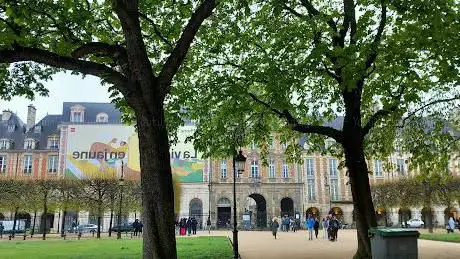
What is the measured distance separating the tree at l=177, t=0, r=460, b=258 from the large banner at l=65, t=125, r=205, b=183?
42713 millimetres

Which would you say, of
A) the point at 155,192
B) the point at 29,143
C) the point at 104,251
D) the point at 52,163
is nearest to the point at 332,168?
the point at 52,163

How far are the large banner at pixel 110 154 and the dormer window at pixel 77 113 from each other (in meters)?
2.57

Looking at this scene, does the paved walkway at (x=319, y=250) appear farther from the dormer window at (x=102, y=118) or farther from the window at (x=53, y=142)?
the window at (x=53, y=142)

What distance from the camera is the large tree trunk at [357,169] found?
45.8 feet

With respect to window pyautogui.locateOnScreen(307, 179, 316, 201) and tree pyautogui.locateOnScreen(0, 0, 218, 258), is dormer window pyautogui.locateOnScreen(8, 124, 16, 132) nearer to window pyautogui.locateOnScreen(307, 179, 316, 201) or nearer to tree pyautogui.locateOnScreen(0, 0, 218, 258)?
window pyautogui.locateOnScreen(307, 179, 316, 201)

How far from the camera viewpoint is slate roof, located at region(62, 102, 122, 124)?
64.6 meters

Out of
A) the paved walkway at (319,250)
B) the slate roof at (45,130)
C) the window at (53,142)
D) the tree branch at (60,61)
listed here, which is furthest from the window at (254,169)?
the tree branch at (60,61)

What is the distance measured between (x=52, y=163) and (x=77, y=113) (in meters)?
7.46

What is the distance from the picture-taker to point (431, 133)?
54.7ft

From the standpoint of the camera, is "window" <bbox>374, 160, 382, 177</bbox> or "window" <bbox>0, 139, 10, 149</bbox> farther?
"window" <bbox>374, 160, 382, 177</bbox>

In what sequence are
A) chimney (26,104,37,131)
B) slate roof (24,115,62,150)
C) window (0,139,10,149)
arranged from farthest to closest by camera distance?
chimney (26,104,37,131), slate roof (24,115,62,150), window (0,139,10,149)

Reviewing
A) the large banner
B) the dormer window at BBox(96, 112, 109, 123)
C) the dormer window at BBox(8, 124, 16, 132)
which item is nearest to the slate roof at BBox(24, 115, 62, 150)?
the dormer window at BBox(8, 124, 16, 132)

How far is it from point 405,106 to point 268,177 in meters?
47.0

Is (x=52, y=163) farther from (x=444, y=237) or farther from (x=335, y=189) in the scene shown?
(x=444, y=237)
